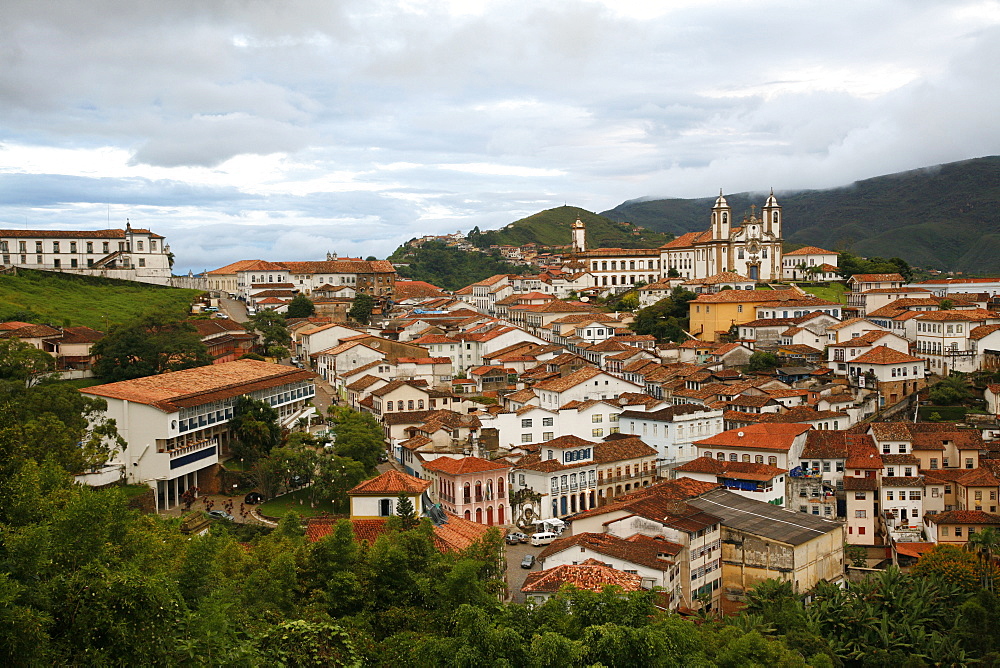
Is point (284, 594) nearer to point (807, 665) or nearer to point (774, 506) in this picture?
point (807, 665)

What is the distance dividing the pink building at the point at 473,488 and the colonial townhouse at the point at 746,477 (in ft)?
22.6

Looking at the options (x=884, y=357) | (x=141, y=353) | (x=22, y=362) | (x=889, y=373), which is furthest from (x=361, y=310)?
(x=889, y=373)

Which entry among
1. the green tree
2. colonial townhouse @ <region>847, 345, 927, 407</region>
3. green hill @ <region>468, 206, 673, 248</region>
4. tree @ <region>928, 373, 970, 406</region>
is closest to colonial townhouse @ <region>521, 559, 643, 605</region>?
the green tree

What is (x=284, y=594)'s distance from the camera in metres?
14.8

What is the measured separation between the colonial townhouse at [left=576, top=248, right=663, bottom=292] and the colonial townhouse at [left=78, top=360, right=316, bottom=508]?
158 feet

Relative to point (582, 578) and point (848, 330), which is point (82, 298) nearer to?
point (582, 578)

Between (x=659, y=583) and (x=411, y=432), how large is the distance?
16.3m

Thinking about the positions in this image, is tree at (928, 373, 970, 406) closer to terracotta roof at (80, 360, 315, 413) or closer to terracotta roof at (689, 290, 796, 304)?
terracotta roof at (689, 290, 796, 304)

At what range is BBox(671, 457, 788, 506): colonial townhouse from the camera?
31016 millimetres

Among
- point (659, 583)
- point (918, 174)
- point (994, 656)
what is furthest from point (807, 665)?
point (918, 174)

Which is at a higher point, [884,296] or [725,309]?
[884,296]

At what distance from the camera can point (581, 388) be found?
40375 millimetres

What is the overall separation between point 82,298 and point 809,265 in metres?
52.2

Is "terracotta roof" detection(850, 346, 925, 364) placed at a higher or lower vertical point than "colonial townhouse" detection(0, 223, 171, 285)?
lower
